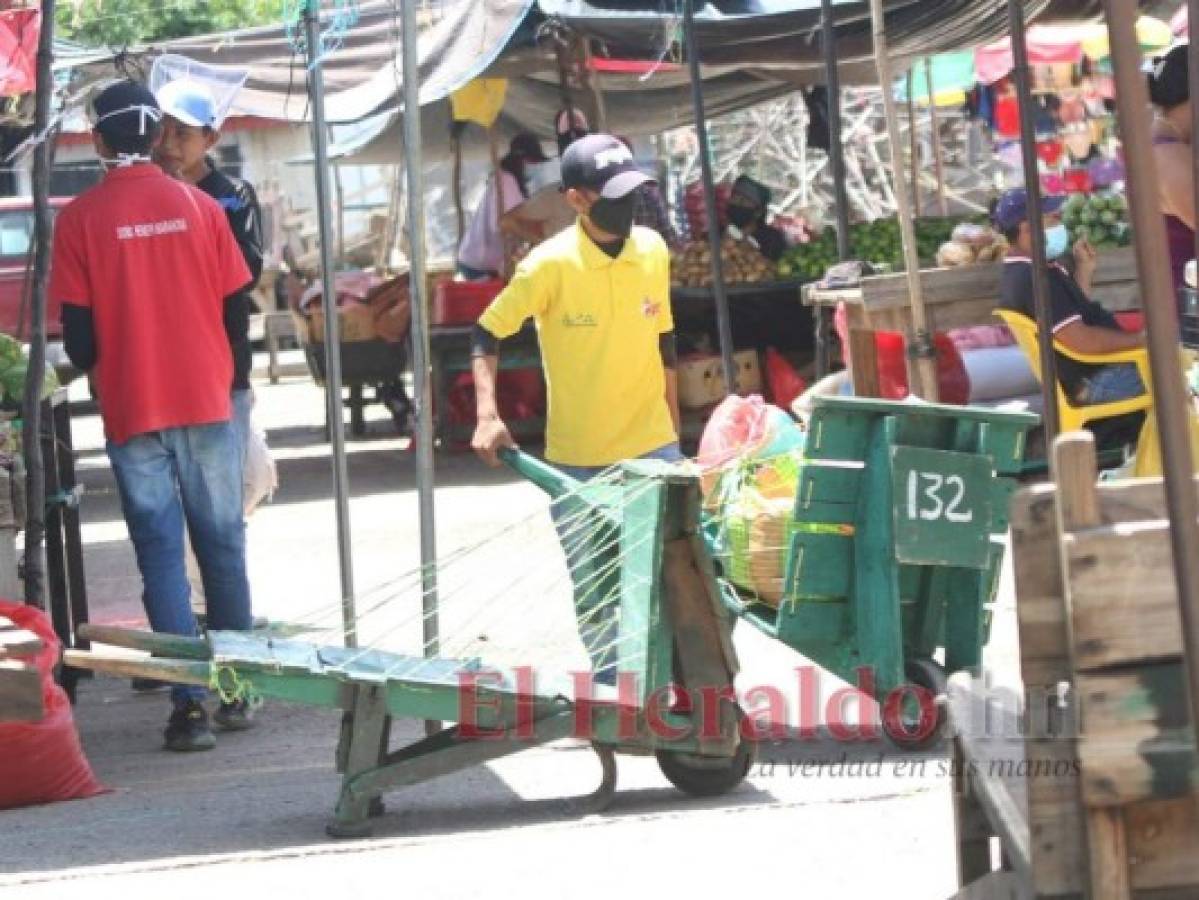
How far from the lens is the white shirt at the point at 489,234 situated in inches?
667

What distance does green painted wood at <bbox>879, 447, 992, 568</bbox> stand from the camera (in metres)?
6.46

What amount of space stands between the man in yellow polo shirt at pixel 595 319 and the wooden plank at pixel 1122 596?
404 cm

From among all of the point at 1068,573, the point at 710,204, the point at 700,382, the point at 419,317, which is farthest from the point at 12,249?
the point at 1068,573

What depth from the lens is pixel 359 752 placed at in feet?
19.9

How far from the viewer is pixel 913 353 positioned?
30.5ft

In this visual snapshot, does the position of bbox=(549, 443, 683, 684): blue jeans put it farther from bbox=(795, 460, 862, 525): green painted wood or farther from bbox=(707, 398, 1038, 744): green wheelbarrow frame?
bbox=(795, 460, 862, 525): green painted wood

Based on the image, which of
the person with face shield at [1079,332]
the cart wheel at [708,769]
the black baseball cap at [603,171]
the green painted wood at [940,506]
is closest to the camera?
the cart wheel at [708,769]

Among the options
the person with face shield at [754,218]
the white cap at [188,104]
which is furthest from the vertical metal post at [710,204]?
the white cap at [188,104]

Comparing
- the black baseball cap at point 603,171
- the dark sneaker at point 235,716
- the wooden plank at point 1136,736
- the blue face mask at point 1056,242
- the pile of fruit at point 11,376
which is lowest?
the dark sneaker at point 235,716

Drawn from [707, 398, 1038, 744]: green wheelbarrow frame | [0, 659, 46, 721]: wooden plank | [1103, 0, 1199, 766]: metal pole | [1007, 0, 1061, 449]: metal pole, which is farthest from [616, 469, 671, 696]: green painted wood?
[1103, 0, 1199, 766]: metal pole

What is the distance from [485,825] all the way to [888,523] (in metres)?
1.44

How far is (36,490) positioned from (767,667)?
2.68m

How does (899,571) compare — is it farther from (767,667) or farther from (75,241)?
(75,241)

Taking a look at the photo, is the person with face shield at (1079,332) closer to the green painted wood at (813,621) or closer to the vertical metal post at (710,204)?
the green painted wood at (813,621)
